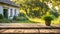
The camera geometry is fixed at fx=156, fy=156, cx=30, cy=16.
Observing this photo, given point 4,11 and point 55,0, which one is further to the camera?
point 4,11

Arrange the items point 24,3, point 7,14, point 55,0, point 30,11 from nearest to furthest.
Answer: point 55,0 < point 7,14 < point 24,3 < point 30,11

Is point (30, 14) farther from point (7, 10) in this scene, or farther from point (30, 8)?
point (7, 10)

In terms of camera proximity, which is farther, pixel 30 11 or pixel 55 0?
pixel 30 11

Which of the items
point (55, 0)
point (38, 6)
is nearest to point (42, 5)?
point (38, 6)

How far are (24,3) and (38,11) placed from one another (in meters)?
4.31

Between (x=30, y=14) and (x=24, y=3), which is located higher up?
(x=24, y=3)

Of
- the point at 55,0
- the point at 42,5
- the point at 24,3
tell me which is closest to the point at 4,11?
the point at 55,0

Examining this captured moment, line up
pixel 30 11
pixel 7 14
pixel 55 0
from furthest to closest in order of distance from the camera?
pixel 30 11 → pixel 7 14 → pixel 55 0

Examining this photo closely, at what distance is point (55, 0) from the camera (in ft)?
41.7

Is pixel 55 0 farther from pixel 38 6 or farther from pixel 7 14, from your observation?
pixel 38 6

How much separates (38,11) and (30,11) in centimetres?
191

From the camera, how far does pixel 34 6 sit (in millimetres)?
30359

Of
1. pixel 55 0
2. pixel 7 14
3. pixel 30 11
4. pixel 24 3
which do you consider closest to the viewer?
pixel 55 0

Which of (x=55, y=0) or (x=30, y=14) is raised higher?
(x=55, y=0)
